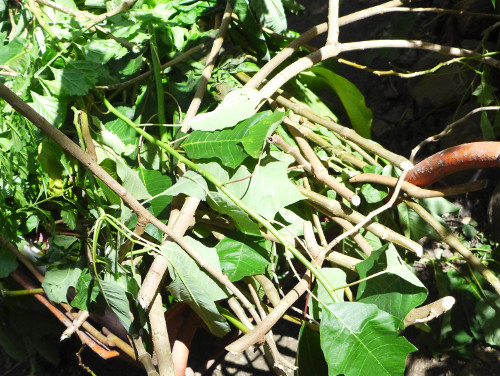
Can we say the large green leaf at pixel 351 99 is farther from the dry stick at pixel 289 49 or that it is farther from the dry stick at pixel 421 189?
the dry stick at pixel 421 189

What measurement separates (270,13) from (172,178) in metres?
0.41

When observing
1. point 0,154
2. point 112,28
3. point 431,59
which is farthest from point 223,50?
point 431,59

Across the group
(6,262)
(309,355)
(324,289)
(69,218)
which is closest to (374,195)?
(324,289)

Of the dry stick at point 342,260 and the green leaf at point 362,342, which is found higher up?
the green leaf at point 362,342

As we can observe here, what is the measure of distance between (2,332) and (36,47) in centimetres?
81

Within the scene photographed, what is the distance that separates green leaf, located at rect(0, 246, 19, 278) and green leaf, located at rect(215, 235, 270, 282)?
0.44 metres

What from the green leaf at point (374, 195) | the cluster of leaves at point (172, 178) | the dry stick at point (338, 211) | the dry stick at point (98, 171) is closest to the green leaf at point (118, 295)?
the cluster of leaves at point (172, 178)

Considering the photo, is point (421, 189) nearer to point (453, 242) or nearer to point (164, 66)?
point (453, 242)

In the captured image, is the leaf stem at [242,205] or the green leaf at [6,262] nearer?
the leaf stem at [242,205]

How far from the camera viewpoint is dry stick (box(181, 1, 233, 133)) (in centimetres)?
96

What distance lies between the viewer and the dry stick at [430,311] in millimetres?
735

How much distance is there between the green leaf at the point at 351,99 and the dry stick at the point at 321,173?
205mm

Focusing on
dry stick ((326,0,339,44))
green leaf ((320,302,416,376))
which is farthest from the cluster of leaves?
dry stick ((326,0,339,44))

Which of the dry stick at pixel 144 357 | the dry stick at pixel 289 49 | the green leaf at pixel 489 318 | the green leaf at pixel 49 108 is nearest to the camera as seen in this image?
the dry stick at pixel 144 357
